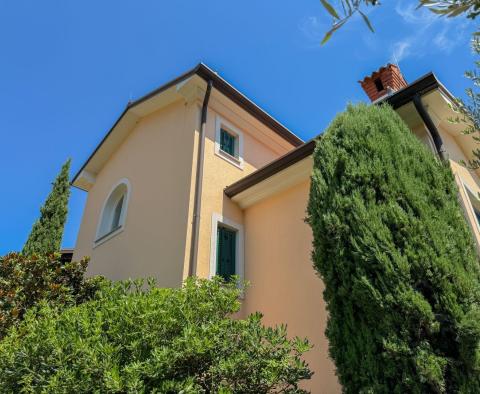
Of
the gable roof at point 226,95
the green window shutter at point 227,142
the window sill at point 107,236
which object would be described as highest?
the gable roof at point 226,95

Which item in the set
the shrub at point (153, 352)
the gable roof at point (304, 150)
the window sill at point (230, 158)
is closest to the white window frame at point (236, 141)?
the window sill at point (230, 158)

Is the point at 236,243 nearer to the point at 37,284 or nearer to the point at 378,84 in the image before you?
the point at 37,284

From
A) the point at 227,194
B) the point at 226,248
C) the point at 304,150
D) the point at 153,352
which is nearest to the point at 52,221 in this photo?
the point at 227,194

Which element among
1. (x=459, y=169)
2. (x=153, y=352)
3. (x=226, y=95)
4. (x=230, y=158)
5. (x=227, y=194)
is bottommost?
(x=153, y=352)

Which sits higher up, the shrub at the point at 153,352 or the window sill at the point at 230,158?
the window sill at the point at 230,158

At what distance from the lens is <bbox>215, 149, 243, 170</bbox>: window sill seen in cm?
1026

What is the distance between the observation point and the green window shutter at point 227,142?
10.9 m

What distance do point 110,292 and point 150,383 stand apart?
1.72 metres

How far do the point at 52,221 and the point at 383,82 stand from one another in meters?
12.6

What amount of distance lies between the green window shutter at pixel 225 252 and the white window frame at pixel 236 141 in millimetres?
2277

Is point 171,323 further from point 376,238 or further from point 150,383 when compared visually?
point 376,238

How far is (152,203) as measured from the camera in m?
10.1

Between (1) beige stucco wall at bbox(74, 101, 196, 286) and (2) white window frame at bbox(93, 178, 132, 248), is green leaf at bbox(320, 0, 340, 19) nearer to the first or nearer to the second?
(1) beige stucco wall at bbox(74, 101, 196, 286)

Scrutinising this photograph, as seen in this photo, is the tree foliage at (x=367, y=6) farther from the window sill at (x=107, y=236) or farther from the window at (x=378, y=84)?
the window at (x=378, y=84)
